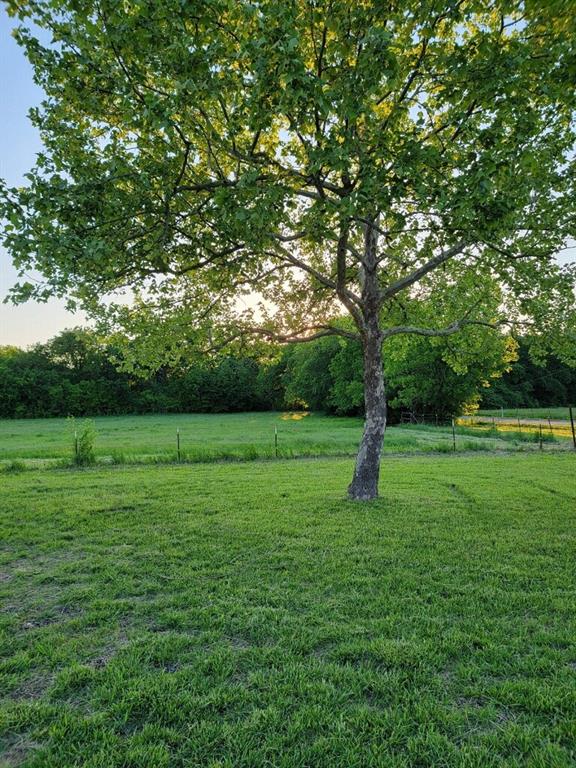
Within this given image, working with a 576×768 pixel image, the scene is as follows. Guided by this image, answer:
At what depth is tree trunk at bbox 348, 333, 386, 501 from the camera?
9453 millimetres

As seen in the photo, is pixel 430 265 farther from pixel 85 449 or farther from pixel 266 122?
pixel 85 449

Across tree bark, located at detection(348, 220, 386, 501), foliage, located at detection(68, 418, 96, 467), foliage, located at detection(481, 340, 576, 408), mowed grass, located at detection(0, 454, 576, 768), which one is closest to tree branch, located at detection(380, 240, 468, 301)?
tree bark, located at detection(348, 220, 386, 501)

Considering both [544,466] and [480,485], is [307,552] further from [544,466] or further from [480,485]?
[544,466]

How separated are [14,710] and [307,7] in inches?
303

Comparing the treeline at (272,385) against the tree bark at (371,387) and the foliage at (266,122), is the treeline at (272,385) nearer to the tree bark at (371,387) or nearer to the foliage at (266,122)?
the tree bark at (371,387)

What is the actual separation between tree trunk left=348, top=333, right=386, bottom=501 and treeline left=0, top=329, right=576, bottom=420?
93.3 feet

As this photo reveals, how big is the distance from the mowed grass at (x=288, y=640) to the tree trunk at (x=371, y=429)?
1340 mm

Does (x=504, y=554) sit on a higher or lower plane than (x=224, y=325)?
lower

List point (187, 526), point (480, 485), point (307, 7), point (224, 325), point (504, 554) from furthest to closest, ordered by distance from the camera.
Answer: point (480, 485) < point (224, 325) < point (187, 526) < point (504, 554) < point (307, 7)

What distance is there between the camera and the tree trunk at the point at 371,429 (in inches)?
372

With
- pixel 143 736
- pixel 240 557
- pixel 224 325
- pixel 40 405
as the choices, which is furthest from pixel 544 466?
pixel 40 405

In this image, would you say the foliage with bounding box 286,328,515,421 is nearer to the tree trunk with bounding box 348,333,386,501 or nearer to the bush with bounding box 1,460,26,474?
the tree trunk with bounding box 348,333,386,501

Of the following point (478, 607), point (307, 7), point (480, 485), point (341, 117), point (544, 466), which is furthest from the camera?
point (544, 466)

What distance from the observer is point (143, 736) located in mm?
2555
